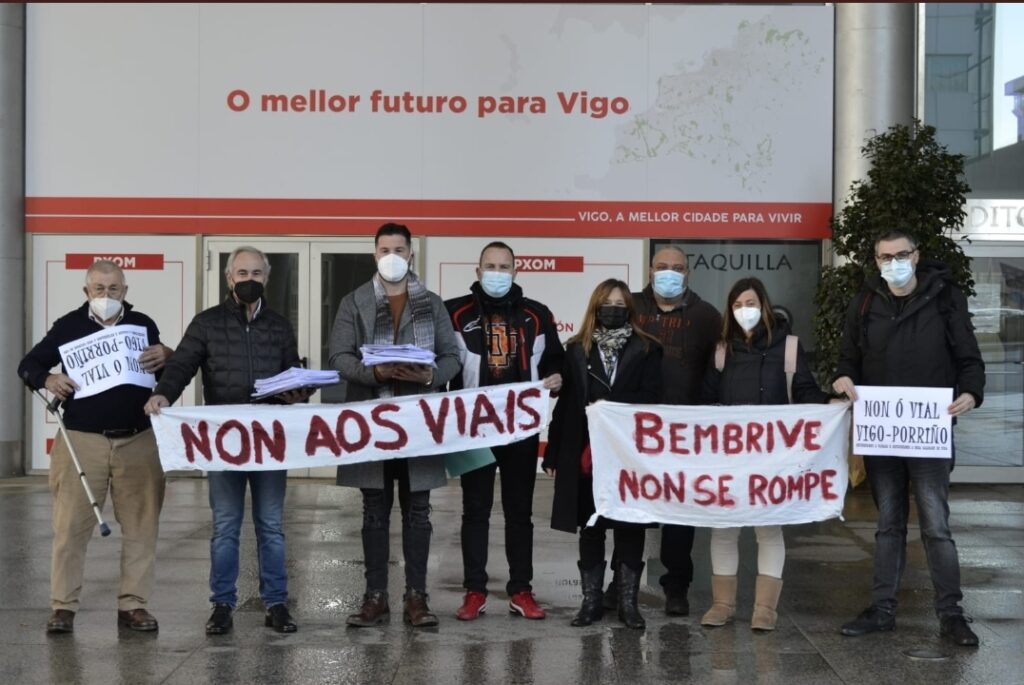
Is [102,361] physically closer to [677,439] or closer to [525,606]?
[525,606]

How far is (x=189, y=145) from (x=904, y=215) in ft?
23.1

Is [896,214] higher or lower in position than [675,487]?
higher

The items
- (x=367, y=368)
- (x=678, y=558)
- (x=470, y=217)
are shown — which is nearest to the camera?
(x=367, y=368)

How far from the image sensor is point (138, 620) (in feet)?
23.2

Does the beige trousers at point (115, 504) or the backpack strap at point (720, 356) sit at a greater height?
the backpack strap at point (720, 356)

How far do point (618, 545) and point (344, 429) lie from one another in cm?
166

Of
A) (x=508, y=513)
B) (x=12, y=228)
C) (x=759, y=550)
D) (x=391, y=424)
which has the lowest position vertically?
(x=759, y=550)

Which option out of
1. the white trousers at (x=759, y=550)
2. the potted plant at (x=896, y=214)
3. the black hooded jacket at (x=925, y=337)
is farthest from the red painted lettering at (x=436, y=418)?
the potted plant at (x=896, y=214)

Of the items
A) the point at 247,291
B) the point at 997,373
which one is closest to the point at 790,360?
the point at 247,291

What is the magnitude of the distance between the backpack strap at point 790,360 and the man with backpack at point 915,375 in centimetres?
27

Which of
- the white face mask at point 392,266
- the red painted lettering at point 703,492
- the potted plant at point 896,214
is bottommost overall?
Result: the red painted lettering at point 703,492

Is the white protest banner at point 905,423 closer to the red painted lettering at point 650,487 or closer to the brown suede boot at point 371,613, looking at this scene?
the red painted lettering at point 650,487

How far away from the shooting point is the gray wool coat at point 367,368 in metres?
7.26

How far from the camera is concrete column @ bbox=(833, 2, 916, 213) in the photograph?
13156 millimetres
